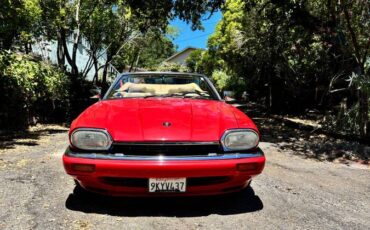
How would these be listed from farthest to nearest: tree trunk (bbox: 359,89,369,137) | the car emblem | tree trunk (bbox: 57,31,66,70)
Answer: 1. tree trunk (bbox: 57,31,66,70)
2. tree trunk (bbox: 359,89,369,137)
3. the car emblem

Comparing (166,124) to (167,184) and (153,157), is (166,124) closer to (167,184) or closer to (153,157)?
(153,157)

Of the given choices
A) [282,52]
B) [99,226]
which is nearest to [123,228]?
[99,226]

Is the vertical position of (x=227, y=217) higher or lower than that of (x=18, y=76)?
lower

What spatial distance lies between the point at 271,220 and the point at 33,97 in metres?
9.32

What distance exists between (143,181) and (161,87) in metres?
1.99

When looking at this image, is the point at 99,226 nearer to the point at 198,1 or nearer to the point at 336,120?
the point at 336,120

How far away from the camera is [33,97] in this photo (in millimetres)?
11867

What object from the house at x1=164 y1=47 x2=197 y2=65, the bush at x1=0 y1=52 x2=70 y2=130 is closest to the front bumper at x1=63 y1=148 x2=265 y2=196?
the bush at x1=0 y1=52 x2=70 y2=130

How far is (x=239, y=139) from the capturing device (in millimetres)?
4090

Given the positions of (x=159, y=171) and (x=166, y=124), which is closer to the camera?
(x=159, y=171)

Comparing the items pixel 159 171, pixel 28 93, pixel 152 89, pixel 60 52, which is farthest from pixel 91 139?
pixel 60 52

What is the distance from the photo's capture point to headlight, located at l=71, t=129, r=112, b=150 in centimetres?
392

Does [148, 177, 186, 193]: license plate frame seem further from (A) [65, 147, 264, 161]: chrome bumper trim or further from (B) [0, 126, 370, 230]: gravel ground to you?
(B) [0, 126, 370, 230]: gravel ground

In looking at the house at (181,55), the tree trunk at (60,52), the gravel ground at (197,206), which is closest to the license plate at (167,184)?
the gravel ground at (197,206)
